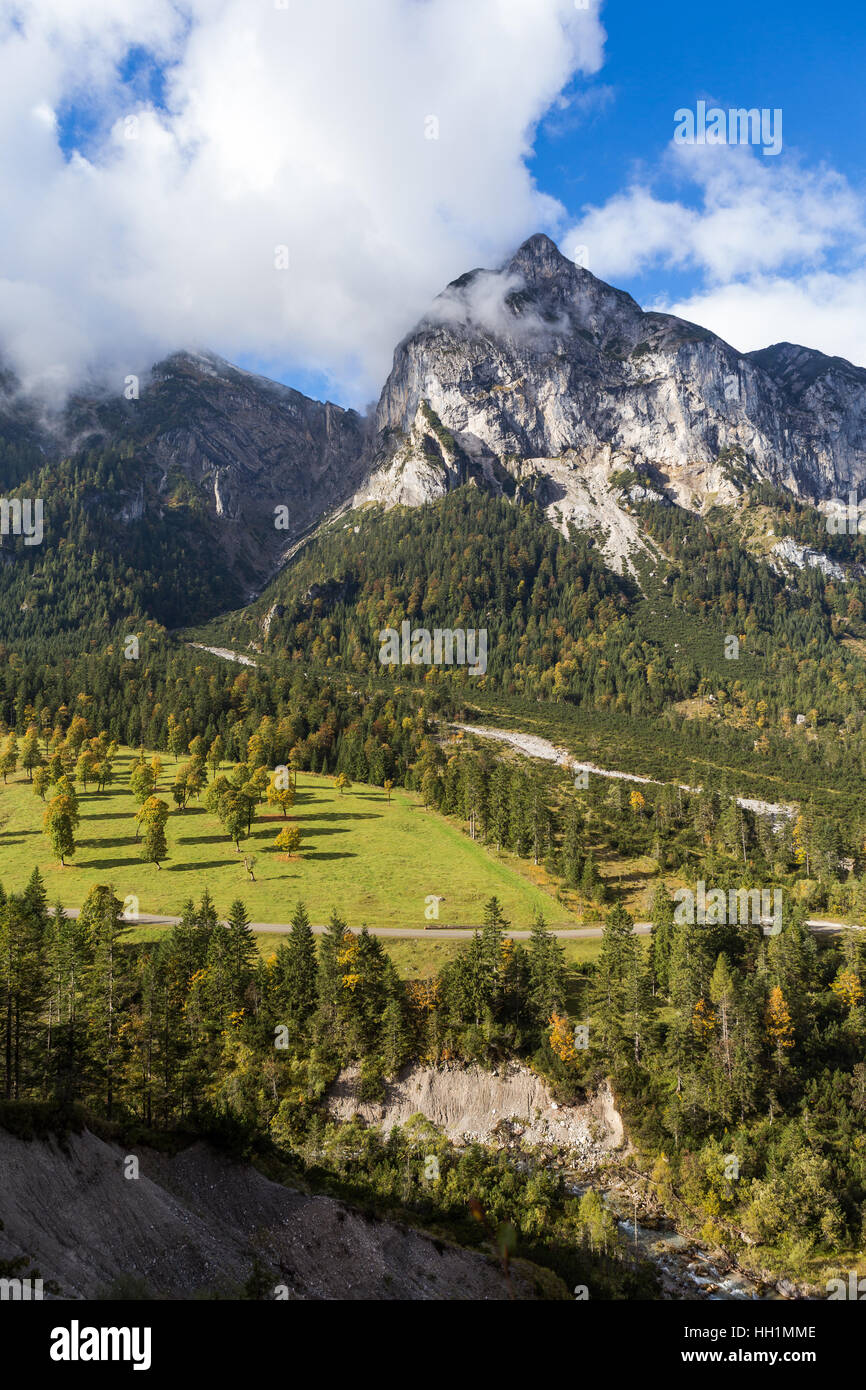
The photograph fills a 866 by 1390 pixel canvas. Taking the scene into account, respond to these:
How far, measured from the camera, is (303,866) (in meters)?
96.6

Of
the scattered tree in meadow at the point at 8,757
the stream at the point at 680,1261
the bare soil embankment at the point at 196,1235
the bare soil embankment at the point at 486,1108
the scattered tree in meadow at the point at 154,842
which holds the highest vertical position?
the scattered tree in meadow at the point at 8,757

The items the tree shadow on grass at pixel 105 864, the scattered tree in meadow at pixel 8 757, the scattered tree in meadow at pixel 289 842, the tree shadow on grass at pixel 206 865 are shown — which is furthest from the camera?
the scattered tree in meadow at pixel 8 757

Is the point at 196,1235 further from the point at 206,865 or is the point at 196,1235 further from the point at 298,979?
the point at 206,865

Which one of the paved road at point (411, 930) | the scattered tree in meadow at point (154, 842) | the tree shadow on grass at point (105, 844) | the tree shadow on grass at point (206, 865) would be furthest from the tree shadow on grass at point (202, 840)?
the paved road at point (411, 930)

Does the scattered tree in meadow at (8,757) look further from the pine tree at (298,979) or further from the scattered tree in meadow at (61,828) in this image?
the pine tree at (298,979)

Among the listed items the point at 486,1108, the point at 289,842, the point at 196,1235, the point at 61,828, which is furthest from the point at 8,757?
the point at 196,1235

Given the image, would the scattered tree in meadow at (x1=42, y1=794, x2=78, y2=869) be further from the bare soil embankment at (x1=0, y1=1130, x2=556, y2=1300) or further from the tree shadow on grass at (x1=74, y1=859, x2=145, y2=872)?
the bare soil embankment at (x1=0, y1=1130, x2=556, y2=1300)

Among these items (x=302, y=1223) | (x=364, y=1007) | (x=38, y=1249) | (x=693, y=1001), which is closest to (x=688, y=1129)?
(x=693, y=1001)

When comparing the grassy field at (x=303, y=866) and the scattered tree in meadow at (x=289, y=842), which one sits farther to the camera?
the scattered tree in meadow at (x=289, y=842)

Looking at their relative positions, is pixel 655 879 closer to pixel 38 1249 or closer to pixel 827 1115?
pixel 827 1115

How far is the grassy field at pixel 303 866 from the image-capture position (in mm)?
83375
